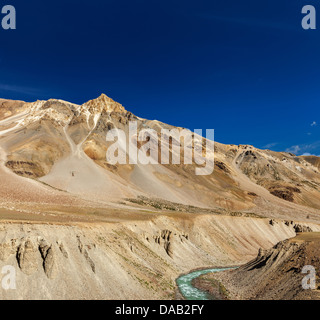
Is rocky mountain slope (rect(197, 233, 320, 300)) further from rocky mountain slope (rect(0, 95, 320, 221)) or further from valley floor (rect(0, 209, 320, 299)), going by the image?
rocky mountain slope (rect(0, 95, 320, 221))

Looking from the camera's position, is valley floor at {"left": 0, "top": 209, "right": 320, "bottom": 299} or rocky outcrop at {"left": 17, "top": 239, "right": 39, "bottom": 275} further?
valley floor at {"left": 0, "top": 209, "right": 320, "bottom": 299}

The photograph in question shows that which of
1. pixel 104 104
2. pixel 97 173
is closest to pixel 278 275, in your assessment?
pixel 97 173

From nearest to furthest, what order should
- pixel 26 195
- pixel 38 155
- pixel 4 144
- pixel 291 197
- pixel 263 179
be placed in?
1. pixel 26 195
2. pixel 38 155
3. pixel 4 144
4. pixel 291 197
5. pixel 263 179

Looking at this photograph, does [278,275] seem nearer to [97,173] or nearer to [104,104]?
[97,173]

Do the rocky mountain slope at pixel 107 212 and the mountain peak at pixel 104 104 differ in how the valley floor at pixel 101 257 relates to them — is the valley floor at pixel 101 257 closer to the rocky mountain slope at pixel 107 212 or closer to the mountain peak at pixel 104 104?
the rocky mountain slope at pixel 107 212

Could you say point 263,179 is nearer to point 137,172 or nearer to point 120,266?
point 137,172

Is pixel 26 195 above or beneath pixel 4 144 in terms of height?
beneath

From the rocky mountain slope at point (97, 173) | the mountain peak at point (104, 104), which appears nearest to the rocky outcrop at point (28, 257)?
the rocky mountain slope at point (97, 173)

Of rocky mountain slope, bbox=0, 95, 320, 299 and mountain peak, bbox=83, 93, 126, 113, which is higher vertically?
mountain peak, bbox=83, 93, 126, 113

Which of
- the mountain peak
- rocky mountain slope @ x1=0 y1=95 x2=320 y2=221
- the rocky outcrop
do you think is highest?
the mountain peak

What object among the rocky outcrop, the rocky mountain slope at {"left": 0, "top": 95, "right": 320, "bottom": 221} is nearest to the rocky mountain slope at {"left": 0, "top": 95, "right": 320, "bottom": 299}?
the rocky outcrop
